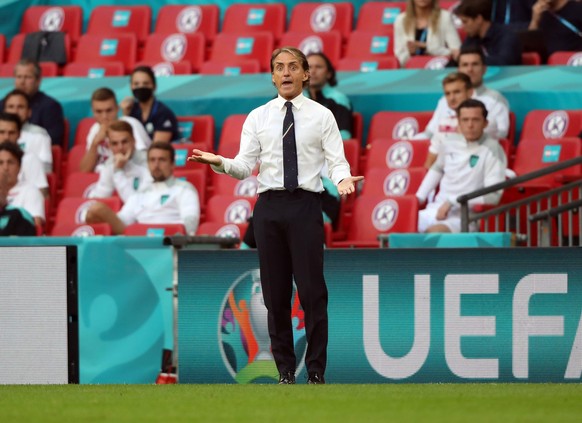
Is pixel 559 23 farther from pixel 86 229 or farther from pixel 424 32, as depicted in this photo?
pixel 86 229

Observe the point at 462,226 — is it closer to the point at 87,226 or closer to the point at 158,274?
the point at 158,274

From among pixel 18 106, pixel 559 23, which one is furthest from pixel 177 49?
pixel 559 23

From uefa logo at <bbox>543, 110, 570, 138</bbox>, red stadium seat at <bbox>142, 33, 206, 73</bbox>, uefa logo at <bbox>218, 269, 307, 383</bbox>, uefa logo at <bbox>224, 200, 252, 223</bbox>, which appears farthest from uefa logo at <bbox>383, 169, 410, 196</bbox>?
red stadium seat at <bbox>142, 33, 206, 73</bbox>

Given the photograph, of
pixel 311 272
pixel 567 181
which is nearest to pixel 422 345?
pixel 311 272

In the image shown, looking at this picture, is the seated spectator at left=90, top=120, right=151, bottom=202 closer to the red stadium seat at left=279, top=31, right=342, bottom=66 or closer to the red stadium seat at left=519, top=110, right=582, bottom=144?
the red stadium seat at left=279, top=31, right=342, bottom=66

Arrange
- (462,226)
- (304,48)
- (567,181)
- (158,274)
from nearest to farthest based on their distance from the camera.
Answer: (158,274) < (462,226) < (567,181) < (304,48)

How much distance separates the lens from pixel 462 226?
10.6 m

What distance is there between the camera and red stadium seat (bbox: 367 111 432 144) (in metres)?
13.1

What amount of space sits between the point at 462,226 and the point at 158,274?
2.50m

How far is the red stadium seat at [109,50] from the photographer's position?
15852 millimetres

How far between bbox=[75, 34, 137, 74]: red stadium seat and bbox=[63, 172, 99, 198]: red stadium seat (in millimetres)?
2778

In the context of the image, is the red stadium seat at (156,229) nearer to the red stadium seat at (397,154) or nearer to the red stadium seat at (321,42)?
the red stadium seat at (397,154)

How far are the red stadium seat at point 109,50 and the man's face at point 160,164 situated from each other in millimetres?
3949

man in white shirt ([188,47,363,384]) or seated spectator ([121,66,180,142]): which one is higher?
seated spectator ([121,66,180,142])
